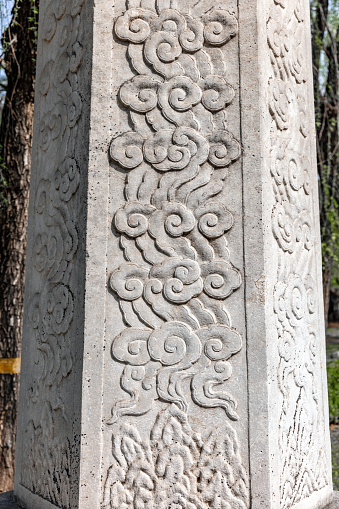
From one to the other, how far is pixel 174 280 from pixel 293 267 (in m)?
0.51

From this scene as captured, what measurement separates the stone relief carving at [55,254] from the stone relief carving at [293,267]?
72 centimetres

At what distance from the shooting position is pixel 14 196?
4160mm

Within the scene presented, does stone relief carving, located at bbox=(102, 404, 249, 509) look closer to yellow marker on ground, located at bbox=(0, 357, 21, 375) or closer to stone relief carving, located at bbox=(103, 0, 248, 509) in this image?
stone relief carving, located at bbox=(103, 0, 248, 509)

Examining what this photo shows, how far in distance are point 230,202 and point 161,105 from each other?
1.38ft

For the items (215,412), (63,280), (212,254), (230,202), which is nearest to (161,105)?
(230,202)

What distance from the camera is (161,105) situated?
1.85m

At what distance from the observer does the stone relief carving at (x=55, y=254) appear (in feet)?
6.04

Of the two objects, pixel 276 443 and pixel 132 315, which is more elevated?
pixel 132 315

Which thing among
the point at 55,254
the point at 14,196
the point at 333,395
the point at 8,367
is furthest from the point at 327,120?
the point at 55,254

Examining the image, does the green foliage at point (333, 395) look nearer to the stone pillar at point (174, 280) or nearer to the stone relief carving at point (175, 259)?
the stone pillar at point (174, 280)

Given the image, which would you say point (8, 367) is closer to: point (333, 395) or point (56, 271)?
point (56, 271)

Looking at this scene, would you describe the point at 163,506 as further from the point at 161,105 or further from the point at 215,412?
the point at 161,105

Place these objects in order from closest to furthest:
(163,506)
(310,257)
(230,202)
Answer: (163,506)
(230,202)
(310,257)

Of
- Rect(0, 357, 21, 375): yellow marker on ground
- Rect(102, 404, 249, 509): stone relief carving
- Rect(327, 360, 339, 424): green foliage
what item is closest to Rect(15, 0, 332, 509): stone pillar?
Rect(102, 404, 249, 509): stone relief carving
